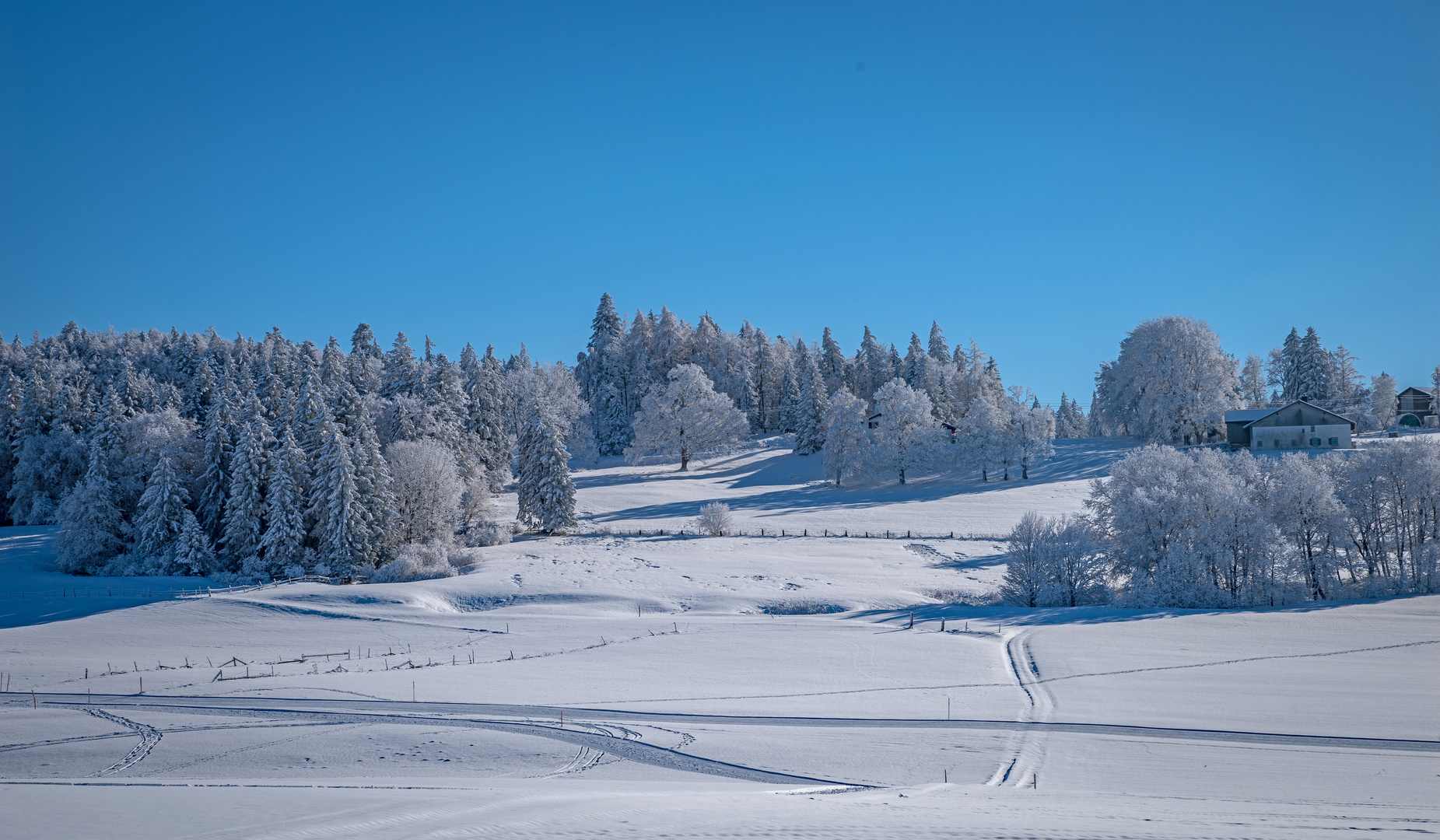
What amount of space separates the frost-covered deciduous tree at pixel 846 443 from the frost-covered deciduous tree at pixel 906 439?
1.34m

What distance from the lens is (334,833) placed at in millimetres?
11359

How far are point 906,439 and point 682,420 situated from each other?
2187 centimetres

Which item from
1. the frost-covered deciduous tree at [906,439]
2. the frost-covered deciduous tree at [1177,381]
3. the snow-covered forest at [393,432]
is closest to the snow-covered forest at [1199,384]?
the frost-covered deciduous tree at [1177,381]

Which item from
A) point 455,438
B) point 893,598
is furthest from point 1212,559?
point 455,438

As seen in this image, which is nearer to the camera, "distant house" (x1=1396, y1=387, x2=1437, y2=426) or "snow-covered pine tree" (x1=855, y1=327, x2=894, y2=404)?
"distant house" (x1=1396, y1=387, x2=1437, y2=426)

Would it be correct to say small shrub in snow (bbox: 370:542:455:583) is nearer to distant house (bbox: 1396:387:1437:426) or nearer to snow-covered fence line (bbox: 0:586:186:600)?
snow-covered fence line (bbox: 0:586:186:600)

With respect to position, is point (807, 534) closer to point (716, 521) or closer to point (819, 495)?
point (716, 521)

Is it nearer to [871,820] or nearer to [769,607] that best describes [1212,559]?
[769,607]

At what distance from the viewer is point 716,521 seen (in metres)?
50.9

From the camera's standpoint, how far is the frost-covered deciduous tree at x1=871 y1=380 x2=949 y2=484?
69.2 m

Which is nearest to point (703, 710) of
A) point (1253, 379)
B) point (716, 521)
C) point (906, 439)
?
point (716, 521)

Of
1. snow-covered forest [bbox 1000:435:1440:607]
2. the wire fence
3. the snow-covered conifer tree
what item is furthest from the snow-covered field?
the snow-covered conifer tree

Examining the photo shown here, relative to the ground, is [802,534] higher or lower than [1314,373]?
lower

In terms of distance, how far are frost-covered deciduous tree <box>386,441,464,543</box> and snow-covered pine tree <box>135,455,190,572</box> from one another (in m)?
12.3
